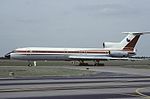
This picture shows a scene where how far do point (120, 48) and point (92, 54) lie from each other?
21.5 ft

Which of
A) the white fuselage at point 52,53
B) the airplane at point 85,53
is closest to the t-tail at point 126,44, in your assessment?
the airplane at point 85,53

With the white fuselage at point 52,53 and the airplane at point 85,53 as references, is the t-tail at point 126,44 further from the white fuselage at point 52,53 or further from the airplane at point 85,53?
the white fuselage at point 52,53

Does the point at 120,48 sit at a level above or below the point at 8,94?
above

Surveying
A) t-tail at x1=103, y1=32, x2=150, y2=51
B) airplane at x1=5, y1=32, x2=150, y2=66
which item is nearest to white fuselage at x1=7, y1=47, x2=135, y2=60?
airplane at x1=5, y1=32, x2=150, y2=66

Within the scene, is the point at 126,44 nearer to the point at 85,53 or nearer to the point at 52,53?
the point at 85,53

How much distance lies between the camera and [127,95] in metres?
20.2

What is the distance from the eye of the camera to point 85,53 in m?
89.9

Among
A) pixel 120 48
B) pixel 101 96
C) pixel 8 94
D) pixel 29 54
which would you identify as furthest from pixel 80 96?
pixel 120 48

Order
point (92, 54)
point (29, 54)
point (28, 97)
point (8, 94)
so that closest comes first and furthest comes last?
1. point (28, 97)
2. point (8, 94)
3. point (29, 54)
4. point (92, 54)

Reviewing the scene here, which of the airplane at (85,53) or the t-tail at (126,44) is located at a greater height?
the t-tail at (126,44)

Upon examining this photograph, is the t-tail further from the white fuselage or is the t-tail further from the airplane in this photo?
the white fuselage

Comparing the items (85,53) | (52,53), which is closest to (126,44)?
(85,53)

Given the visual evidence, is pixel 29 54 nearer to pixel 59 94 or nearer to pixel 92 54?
pixel 92 54

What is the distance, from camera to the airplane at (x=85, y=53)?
84938 mm
